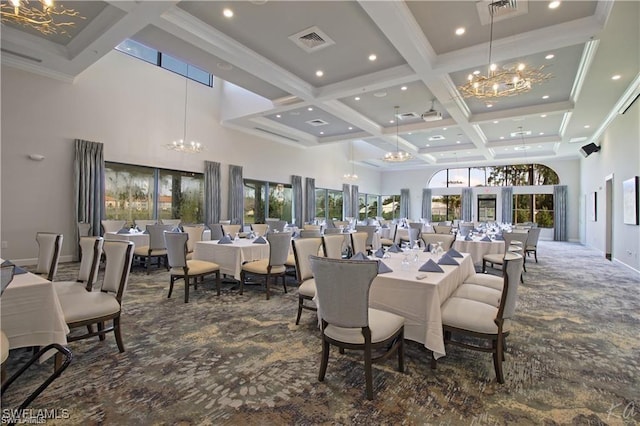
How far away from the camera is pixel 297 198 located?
43.0 ft

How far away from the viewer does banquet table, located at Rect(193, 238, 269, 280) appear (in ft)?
15.9

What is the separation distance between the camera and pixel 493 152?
1417 centimetres

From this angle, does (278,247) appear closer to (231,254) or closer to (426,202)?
(231,254)

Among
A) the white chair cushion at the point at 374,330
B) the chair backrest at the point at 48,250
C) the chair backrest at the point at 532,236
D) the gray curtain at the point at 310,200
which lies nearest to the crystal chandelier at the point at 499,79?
the chair backrest at the point at 532,236

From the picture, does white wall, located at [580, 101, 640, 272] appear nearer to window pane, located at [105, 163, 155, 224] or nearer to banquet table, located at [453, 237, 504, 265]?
banquet table, located at [453, 237, 504, 265]

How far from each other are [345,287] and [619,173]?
9.52m

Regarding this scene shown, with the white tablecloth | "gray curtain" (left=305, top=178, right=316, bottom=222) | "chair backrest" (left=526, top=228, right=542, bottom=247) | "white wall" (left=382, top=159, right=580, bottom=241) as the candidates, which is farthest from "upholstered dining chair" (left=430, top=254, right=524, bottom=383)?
"white wall" (left=382, top=159, right=580, bottom=241)

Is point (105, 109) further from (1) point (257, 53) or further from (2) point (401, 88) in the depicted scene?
(2) point (401, 88)

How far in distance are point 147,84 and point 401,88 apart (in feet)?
22.4

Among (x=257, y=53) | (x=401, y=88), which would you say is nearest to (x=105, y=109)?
(x=257, y=53)

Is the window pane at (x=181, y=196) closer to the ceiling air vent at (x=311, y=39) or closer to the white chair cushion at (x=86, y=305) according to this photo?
the ceiling air vent at (x=311, y=39)

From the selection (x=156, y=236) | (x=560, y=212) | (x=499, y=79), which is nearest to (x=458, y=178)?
(x=560, y=212)

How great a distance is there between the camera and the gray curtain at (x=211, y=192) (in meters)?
9.85

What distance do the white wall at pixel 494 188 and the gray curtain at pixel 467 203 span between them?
25 cm
